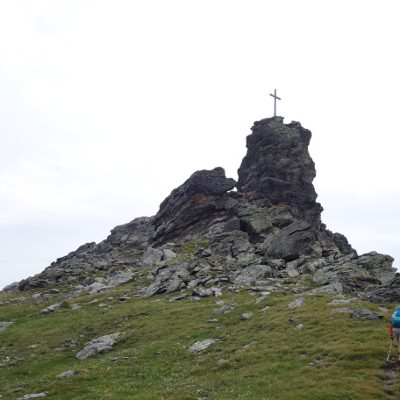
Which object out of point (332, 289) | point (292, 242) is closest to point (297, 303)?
Result: point (332, 289)

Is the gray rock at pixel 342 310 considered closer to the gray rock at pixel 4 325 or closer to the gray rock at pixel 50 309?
the gray rock at pixel 50 309

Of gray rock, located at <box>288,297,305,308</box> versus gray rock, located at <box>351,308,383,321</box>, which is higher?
gray rock, located at <box>288,297,305,308</box>

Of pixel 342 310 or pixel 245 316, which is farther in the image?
pixel 245 316

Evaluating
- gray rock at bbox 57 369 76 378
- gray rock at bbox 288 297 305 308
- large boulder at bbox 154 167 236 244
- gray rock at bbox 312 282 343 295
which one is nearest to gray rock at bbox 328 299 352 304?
gray rock at bbox 288 297 305 308

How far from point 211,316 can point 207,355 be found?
11204 mm

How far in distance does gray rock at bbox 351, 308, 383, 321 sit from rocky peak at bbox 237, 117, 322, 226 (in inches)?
2699

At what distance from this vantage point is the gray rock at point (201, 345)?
3696 cm

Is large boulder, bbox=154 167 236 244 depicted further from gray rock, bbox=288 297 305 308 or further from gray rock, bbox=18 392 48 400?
gray rock, bbox=18 392 48 400

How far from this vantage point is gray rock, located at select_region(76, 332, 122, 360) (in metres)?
41.5

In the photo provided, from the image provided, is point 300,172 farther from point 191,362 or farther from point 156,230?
point 191,362

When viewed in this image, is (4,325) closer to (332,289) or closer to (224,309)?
(224,309)

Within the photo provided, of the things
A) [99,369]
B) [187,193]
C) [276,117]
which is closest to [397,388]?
[99,369]

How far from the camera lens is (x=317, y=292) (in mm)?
49656

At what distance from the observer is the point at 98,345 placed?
43125mm
